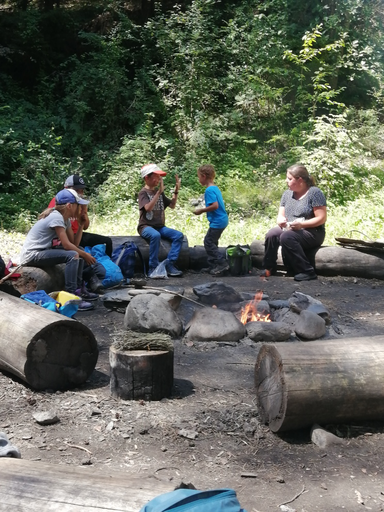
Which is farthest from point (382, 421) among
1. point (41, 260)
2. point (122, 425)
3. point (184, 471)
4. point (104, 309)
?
point (41, 260)

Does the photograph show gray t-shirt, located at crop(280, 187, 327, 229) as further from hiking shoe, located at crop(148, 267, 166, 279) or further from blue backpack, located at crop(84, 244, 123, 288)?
blue backpack, located at crop(84, 244, 123, 288)

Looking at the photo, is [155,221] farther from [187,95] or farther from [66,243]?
[187,95]

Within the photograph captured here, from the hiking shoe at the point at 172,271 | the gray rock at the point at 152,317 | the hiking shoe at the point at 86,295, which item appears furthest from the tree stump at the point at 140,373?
the hiking shoe at the point at 172,271

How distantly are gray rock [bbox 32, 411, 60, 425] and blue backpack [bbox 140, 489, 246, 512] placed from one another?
2004 mm

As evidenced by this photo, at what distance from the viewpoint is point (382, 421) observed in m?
4.08

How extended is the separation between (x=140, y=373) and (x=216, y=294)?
8.86 feet

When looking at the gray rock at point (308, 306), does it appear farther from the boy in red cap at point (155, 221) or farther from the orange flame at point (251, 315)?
the boy in red cap at point (155, 221)

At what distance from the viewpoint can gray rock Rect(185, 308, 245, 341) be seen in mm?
5898

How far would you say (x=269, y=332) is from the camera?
19.4ft

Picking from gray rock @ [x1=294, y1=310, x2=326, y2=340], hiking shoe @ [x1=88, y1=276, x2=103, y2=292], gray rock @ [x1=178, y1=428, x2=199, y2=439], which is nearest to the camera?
gray rock @ [x1=178, y1=428, x2=199, y2=439]

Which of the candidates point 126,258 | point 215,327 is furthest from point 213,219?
point 215,327

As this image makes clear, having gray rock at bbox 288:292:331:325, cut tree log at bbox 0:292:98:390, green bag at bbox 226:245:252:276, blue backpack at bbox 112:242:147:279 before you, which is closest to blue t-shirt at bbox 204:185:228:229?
green bag at bbox 226:245:252:276

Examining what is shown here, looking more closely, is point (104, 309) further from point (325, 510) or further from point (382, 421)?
point (325, 510)

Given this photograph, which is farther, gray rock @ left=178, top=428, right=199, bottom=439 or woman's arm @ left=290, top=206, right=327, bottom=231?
woman's arm @ left=290, top=206, right=327, bottom=231
